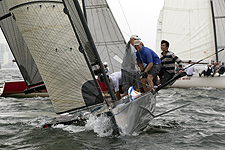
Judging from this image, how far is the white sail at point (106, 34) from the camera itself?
306 inches

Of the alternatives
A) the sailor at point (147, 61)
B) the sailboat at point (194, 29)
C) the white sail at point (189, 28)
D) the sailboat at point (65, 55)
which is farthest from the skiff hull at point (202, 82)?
the sailboat at point (65, 55)

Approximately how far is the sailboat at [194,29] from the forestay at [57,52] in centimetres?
1045

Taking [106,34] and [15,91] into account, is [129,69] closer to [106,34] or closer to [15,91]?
[106,34]

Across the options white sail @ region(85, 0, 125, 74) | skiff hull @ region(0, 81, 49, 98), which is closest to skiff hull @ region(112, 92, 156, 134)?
white sail @ region(85, 0, 125, 74)

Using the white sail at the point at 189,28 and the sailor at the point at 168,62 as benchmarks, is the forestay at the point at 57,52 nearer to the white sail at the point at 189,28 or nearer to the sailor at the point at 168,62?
the sailor at the point at 168,62

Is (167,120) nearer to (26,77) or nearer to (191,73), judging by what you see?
(26,77)

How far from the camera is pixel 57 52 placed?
4898 millimetres

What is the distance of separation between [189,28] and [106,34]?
8351 mm

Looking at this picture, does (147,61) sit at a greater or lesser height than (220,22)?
lesser

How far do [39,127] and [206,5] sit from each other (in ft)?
40.9

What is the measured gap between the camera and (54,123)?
528 cm

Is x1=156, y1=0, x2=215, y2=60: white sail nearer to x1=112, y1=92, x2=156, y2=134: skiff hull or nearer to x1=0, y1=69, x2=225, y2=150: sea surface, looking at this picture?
x1=0, y1=69, x2=225, y2=150: sea surface

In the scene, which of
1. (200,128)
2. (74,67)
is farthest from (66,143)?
(200,128)

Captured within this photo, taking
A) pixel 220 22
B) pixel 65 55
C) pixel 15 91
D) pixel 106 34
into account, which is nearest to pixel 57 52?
pixel 65 55
